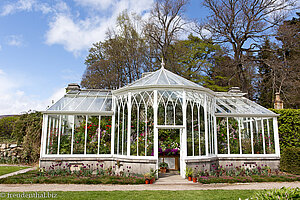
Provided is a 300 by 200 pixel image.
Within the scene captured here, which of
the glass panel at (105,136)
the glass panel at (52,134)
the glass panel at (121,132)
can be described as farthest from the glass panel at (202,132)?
the glass panel at (52,134)

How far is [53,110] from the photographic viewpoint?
999 centimetres

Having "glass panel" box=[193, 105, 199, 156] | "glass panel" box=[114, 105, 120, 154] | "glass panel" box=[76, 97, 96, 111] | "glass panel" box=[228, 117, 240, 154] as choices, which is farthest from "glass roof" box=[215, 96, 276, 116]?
"glass panel" box=[76, 97, 96, 111]

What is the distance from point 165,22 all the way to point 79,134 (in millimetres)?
14433

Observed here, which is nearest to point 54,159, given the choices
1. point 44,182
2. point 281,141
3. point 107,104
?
point 44,182

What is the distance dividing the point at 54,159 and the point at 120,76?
1375 centimetres

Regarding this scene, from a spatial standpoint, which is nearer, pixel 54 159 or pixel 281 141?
pixel 54 159

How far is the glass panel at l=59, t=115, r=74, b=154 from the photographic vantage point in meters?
9.70

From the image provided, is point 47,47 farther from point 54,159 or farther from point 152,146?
point 152,146

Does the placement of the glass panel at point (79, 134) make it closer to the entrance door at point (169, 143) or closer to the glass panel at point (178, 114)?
the entrance door at point (169, 143)

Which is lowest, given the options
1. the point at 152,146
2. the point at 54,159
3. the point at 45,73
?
the point at 54,159

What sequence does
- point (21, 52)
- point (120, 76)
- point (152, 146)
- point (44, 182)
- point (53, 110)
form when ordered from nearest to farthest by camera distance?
1. point (44, 182)
2. point (152, 146)
3. point (21, 52)
4. point (53, 110)
5. point (120, 76)

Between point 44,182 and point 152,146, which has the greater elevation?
point 152,146

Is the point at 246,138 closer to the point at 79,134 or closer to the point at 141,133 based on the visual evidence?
the point at 141,133

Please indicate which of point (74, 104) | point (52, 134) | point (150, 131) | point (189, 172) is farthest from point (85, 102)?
point (189, 172)
